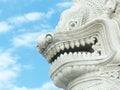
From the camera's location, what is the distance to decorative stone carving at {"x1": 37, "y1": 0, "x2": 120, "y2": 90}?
271 inches

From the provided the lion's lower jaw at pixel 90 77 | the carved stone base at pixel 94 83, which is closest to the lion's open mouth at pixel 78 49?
the lion's lower jaw at pixel 90 77

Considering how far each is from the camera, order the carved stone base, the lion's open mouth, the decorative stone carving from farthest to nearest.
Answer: the lion's open mouth → the decorative stone carving → the carved stone base

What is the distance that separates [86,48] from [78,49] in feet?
0.43

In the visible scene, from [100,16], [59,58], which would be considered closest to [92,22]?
[100,16]

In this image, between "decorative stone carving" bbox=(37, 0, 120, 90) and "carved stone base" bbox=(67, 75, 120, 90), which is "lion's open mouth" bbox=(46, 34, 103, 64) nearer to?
"decorative stone carving" bbox=(37, 0, 120, 90)

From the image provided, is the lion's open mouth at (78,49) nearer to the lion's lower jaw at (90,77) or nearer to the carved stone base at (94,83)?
the lion's lower jaw at (90,77)

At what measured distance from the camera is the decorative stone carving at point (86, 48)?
271 inches

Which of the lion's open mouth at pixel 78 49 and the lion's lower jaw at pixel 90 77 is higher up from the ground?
the lion's open mouth at pixel 78 49

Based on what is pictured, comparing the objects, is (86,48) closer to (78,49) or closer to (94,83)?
(78,49)

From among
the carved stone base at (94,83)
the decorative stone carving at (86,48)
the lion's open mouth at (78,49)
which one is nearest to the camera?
the carved stone base at (94,83)

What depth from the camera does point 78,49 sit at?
23.7 feet

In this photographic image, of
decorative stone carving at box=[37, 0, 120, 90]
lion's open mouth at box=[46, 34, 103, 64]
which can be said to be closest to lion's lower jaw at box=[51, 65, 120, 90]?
decorative stone carving at box=[37, 0, 120, 90]

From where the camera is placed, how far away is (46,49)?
721 centimetres

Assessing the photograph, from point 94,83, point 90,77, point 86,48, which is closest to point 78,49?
point 86,48
